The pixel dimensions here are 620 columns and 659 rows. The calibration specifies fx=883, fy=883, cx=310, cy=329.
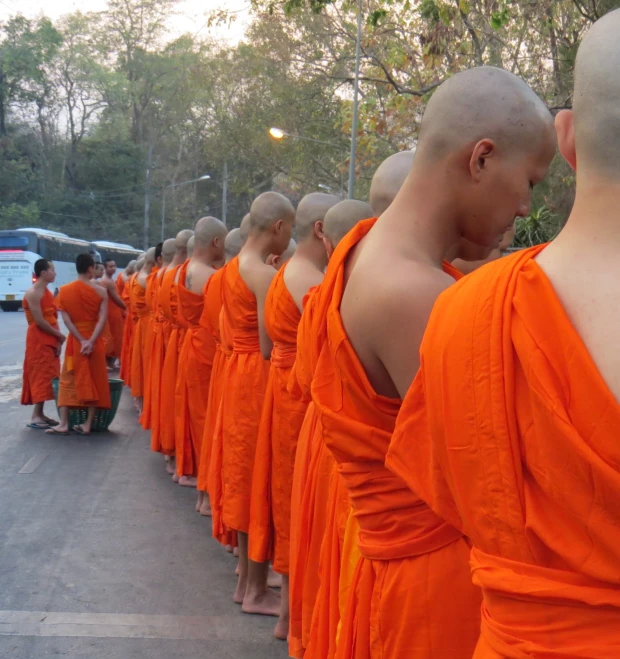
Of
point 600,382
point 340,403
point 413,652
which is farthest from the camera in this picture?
point 340,403

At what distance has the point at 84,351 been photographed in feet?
29.3

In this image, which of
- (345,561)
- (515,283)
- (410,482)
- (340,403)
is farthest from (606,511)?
(345,561)

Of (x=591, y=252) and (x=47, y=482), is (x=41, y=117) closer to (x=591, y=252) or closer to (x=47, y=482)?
(x=47, y=482)

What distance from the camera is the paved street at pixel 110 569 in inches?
159

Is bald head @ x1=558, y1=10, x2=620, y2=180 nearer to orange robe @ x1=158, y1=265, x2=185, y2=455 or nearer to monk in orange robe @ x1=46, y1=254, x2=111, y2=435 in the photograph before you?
orange robe @ x1=158, y1=265, x2=185, y2=455

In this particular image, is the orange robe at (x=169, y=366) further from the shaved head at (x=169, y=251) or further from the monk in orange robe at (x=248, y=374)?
the monk in orange robe at (x=248, y=374)

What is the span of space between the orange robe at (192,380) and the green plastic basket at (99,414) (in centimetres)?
248

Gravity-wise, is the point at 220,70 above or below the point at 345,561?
above

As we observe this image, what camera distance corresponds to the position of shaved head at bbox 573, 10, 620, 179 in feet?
4.32

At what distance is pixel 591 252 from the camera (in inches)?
52.0

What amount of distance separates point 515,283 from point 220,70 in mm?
35609

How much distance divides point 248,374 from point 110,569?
4.55 feet

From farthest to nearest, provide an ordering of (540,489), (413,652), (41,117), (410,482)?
(41,117) < (413,652) < (410,482) < (540,489)

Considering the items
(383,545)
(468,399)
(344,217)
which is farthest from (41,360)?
(468,399)
